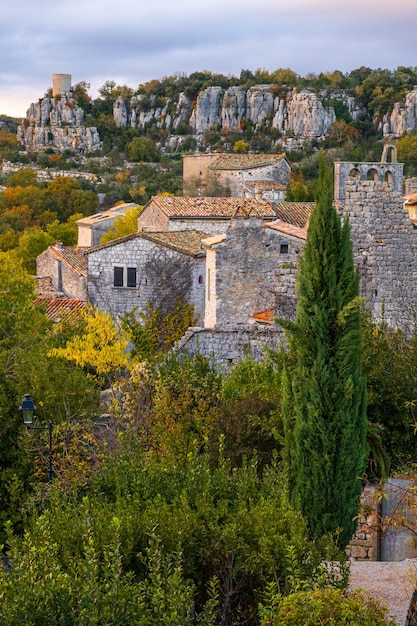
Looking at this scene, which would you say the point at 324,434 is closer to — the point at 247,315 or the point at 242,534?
the point at 242,534

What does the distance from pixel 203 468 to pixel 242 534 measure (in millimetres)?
1485

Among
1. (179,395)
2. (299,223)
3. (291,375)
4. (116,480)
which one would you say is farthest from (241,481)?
(299,223)

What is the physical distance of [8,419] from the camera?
16438mm

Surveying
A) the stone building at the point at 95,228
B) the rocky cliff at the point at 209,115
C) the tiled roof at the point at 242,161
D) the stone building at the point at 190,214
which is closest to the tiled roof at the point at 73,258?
the stone building at the point at 190,214

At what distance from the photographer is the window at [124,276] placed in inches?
1294

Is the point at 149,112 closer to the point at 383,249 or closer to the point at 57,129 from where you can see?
the point at 57,129

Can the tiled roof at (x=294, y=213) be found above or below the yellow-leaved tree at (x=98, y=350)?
above

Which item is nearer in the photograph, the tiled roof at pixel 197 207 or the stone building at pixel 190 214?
the stone building at pixel 190 214

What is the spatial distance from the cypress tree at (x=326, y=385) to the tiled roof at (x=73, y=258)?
2779cm

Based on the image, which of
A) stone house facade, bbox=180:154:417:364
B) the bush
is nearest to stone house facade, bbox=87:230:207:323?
stone house facade, bbox=180:154:417:364

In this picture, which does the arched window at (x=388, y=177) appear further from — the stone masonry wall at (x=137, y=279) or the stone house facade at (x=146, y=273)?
the stone masonry wall at (x=137, y=279)

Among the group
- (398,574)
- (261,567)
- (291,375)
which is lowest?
(398,574)

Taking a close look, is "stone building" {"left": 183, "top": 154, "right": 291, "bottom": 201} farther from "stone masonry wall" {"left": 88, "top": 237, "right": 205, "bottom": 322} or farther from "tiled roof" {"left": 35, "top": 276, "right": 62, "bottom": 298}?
"stone masonry wall" {"left": 88, "top": 237, "right": 205, "bottom": 322}

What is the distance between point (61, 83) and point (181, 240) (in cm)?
9991
